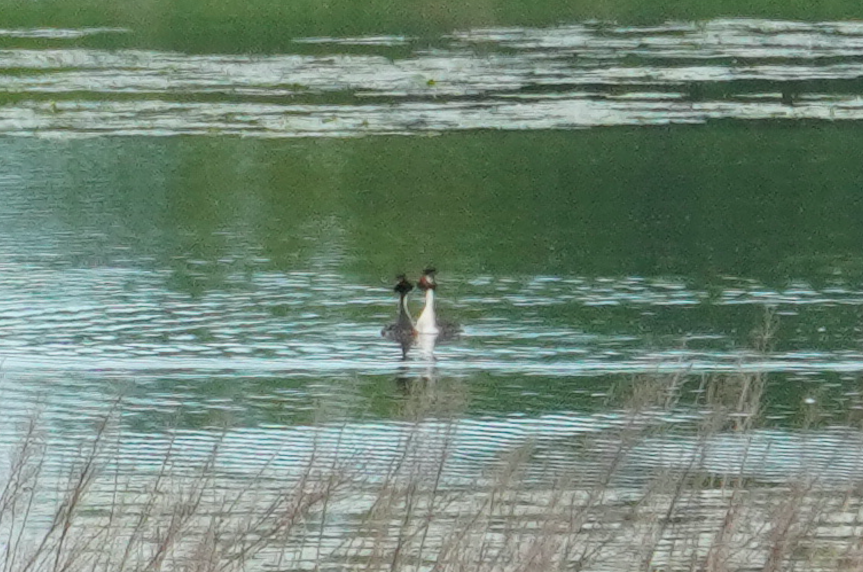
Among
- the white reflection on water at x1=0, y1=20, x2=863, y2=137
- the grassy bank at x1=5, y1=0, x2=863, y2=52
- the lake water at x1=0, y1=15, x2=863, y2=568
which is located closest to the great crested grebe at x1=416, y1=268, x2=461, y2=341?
the lake water at x1=0, y1=15, x2=863, y2=568

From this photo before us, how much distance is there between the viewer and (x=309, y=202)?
22.7 metres

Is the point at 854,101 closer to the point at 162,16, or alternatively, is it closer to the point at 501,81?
the point at 501,81

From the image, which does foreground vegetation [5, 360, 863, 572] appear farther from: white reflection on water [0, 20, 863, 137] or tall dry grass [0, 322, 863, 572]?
white reflection on water [0, 20, 863, 137]

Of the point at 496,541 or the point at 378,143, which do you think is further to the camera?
the point at 378,143

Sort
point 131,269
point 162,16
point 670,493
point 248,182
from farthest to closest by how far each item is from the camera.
→ point 162,16 < point 248,182 < point 131,269 < point 670,493

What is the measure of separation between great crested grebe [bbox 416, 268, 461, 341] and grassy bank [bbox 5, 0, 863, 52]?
21.4 m

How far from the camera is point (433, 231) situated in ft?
67.8

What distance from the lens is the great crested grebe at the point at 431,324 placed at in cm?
1522

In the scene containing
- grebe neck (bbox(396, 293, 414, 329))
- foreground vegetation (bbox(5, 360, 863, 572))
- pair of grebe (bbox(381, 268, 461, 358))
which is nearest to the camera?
foreground vegetation (bbox(5, 360, 863, 572))

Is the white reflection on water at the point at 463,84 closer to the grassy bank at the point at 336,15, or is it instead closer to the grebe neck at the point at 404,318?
the grassy bank at the point at 336,15

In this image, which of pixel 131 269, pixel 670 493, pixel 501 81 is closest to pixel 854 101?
pixel 501 81

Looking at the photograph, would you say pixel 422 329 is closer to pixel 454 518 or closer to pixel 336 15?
pixel 454 518

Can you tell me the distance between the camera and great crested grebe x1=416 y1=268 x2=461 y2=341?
599 inches

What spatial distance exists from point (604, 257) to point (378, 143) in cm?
822
